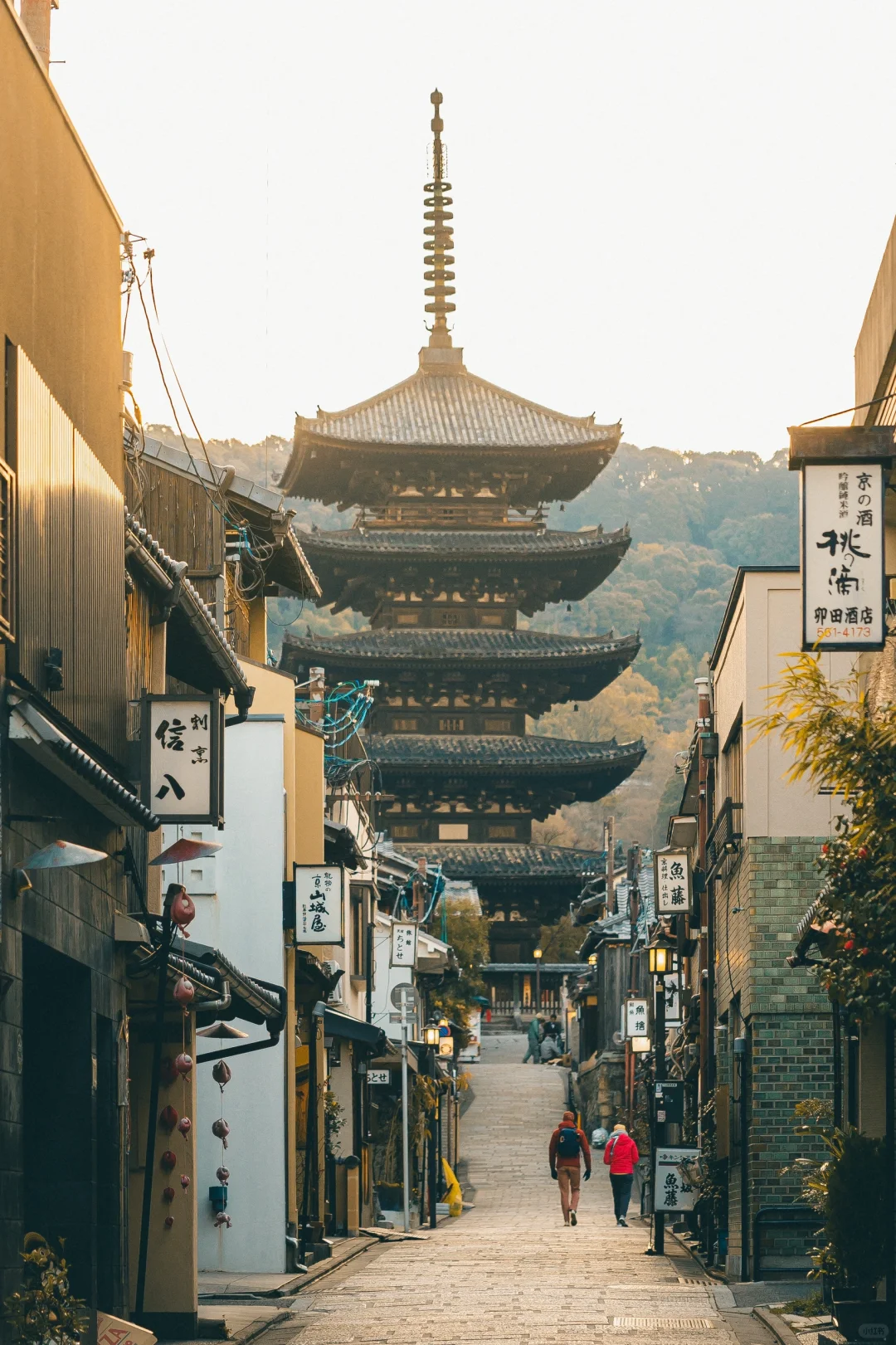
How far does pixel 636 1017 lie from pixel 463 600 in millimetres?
25987

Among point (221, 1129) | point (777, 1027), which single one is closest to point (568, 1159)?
point (777, 1027)

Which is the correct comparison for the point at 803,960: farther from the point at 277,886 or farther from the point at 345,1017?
the point at 345,1017

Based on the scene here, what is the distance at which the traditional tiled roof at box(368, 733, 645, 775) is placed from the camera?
63.4 m

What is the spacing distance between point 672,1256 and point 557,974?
153 feet

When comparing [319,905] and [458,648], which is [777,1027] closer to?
[319,905]

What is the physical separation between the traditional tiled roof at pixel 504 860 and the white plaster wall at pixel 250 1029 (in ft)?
137

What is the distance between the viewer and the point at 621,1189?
95.6 ft

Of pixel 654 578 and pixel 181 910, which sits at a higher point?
pixel 654 578

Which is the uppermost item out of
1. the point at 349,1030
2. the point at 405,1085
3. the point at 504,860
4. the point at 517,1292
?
the point at 504,860

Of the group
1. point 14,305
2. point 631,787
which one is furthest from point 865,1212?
point 631,787

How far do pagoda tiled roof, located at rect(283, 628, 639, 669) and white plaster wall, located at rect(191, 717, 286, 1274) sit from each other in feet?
130

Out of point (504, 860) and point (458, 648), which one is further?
point (504, 860)

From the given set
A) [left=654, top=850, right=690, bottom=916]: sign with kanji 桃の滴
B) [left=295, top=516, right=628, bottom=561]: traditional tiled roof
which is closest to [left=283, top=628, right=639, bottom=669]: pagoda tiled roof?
[left=295, top=516, right=628, bottom=561]: traditional tiled roof

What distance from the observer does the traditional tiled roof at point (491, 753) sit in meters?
63.4
